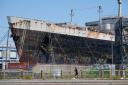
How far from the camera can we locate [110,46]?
3110 inches

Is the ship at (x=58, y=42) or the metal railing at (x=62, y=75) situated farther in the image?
the ship at (x=58, y=42)

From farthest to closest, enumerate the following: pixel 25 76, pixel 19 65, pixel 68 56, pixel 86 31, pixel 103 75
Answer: pixel 86 31
pixel 68 56
pixel 19 65
pixel 103 75
pixel 25 76

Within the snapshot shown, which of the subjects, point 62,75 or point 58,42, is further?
point 58,42

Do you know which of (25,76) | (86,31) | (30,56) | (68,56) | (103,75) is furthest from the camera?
(86,31)

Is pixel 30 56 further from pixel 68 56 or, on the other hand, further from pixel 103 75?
pixel 103 75

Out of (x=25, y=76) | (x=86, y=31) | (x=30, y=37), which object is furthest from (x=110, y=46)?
(x=25, y=76)

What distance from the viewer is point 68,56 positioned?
7106 centimetres

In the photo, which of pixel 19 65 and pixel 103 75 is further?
pixel 19 65

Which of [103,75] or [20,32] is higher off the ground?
[20,32]

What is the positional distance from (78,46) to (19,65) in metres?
17.6

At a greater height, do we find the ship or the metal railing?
the ship

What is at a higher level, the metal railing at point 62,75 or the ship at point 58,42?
the ship at point 58,42

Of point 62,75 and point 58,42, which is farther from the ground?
point 58,42

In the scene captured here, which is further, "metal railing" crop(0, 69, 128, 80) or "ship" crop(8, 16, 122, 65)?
"ship" crop(8, 16, 122, 65)
